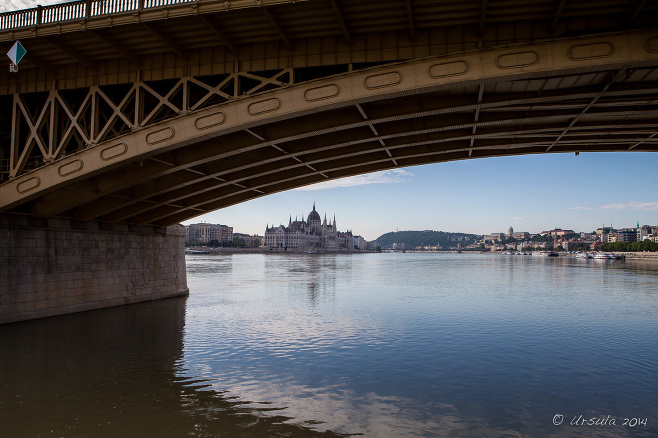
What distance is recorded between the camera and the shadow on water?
802 centimetres

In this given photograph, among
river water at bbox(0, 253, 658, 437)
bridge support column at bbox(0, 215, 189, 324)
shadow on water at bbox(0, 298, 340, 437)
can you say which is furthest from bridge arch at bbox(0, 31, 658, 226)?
river water at bbox(0, 253, 658, 437)

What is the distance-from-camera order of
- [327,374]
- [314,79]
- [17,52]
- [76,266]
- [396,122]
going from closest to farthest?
[327,374] < [314,79] < [17,52] < [396,122] < [76,266]

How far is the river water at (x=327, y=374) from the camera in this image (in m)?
8.32

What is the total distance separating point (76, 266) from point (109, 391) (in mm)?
11108

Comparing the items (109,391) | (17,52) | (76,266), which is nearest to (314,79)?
(17,52)

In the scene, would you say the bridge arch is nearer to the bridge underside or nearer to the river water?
the bridge underside

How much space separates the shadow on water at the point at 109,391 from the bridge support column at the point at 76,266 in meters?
1.44

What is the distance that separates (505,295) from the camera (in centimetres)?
3105

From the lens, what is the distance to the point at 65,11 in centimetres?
1398

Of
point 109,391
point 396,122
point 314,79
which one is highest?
point 314,79

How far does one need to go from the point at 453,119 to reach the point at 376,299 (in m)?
15.5

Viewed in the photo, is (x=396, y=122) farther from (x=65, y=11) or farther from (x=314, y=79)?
(x=65, y=11)

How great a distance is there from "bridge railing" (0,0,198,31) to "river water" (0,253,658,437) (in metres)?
10.0

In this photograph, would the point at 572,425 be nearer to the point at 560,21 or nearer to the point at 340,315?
the point at 560,21
